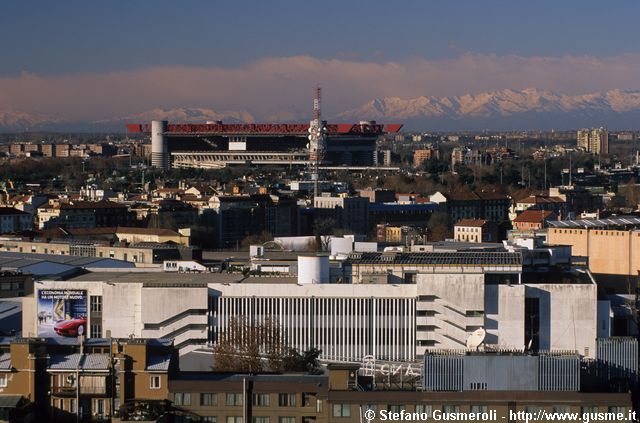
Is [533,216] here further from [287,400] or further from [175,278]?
[287,400]

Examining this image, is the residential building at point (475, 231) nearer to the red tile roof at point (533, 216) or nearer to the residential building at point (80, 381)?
the red tile roof at point (533, 216)

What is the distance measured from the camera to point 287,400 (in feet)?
56.4

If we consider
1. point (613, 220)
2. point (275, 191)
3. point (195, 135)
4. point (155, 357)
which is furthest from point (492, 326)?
point (195, 135)

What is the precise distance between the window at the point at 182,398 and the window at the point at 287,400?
93 cm

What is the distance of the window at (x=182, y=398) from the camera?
57.0ft

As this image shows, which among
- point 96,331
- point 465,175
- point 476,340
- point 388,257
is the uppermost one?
point 465,175

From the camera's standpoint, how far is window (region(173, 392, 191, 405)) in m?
17.4

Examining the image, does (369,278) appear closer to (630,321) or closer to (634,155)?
(630,321)

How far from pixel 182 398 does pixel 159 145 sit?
95.5 metres

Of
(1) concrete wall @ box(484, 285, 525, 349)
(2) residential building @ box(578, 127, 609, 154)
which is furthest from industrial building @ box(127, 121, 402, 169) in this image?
(1) concrete wall @ box(484, 285, 525, 349)

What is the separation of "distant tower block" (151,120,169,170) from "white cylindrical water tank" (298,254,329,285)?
276 ft

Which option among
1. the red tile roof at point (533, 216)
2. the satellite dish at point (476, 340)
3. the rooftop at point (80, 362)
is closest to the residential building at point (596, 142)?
the red tile roof at point (533, 216)

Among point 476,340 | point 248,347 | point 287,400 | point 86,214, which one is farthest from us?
point 86,214

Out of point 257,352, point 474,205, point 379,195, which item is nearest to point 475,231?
point 474,205
